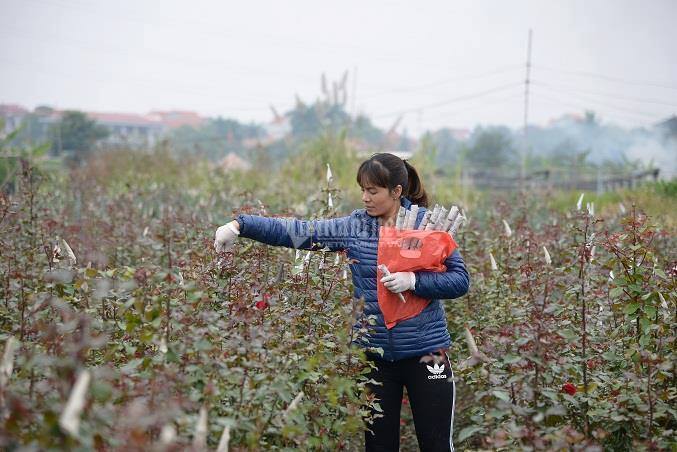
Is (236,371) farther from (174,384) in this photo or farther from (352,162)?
(352,162)

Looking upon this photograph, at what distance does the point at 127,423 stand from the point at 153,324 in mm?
581

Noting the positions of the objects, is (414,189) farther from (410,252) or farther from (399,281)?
(399,281)

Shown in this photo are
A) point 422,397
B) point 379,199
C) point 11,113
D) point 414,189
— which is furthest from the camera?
point 11,113

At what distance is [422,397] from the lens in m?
3.15

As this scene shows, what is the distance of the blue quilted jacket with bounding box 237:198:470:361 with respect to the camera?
3.15 m

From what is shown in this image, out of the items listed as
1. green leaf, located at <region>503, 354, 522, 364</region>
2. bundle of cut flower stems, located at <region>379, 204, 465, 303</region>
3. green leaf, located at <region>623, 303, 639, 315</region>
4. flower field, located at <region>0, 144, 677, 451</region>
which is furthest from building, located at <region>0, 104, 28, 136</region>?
green leaf, located at <region>503, 354, 522, 364</region>

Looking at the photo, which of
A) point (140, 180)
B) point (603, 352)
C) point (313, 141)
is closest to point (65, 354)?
point (603, 352)

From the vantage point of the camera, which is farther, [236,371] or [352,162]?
[352,162]

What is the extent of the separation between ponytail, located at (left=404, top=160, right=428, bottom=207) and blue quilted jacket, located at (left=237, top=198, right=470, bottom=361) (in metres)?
0.08

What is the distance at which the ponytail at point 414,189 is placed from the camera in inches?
134

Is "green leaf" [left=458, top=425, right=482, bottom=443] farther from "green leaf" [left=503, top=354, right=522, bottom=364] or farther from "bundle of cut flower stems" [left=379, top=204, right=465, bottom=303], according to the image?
"bundle of cut flower stems" [left=379, top=204, right=465, bottom=303]

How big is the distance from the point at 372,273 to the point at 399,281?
0.23 m

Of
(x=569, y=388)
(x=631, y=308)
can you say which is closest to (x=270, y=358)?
(x=569, y=388)

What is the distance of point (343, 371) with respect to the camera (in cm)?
307
